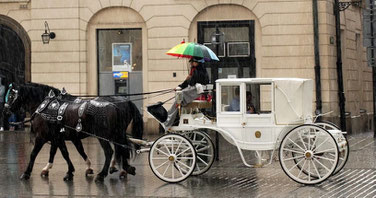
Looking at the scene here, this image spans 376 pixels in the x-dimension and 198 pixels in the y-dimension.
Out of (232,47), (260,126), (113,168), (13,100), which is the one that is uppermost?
(232,47)

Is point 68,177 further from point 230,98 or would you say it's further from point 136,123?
point 230,98

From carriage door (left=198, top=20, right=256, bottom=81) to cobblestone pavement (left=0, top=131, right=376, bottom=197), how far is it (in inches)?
348

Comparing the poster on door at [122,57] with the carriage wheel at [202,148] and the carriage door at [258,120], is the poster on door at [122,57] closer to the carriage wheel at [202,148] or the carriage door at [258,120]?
the carriage wheel at [202,148]

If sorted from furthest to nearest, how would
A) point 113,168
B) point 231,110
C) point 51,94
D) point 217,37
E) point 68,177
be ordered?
point 217,37 < point 113,168 < point 51,94 < point 68,177 < point 231,110

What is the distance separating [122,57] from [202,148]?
12964 mm

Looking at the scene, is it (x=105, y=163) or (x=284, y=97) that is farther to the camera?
(x=105, y=163)

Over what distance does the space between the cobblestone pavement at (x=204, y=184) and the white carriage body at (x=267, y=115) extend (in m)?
0.76

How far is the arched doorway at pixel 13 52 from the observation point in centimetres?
2611

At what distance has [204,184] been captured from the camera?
11.9 metres

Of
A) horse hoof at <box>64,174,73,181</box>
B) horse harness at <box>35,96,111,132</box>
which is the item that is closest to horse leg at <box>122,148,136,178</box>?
horse harness at <box>35,96,111,132</box>

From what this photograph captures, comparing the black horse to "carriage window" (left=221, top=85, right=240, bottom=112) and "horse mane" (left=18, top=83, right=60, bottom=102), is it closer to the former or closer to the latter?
"horse mane" (left=18, top=83, right=60, bottom=102)

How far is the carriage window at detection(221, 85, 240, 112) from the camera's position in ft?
39.4

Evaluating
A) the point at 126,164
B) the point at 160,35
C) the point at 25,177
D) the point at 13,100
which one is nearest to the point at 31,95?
the point at 13,100

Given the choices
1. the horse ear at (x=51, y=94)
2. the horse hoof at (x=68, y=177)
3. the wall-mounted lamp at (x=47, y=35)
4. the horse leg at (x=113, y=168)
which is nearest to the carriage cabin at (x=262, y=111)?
the horse leg at (x=113, y=168)
